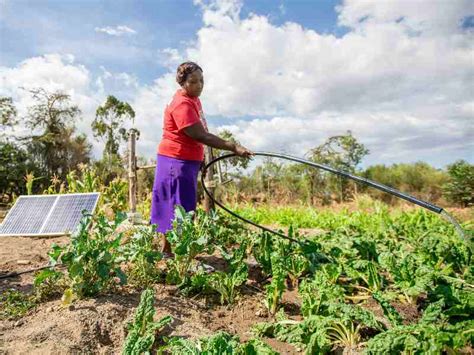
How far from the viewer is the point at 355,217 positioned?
22.6 ft

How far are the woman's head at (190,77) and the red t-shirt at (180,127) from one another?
0.06 meters

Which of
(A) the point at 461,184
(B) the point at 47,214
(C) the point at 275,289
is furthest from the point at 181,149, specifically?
(A) the point at 461,184

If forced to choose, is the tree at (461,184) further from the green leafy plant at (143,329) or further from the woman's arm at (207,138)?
the green leafy plant at (143,329)

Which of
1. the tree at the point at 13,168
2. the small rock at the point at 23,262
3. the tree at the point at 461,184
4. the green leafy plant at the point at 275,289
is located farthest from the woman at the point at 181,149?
the tree at the point at 13,168

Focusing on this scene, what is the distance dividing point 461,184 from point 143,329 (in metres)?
9.79

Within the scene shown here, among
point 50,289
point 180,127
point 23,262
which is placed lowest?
point 23,262

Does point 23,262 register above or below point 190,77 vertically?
below

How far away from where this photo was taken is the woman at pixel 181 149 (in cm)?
309

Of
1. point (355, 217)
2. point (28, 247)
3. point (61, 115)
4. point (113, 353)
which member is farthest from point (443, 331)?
point (61, 115)

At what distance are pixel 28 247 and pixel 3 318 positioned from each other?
2440 millimetres

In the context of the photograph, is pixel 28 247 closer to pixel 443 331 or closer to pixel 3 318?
pixel 3 318

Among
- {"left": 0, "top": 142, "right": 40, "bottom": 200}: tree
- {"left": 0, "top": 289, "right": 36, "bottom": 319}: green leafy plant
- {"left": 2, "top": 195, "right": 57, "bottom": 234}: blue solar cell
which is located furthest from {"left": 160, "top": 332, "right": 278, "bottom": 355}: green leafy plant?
{"left": 0, "top": 142, "right": 40, "bottom": 200}: tree

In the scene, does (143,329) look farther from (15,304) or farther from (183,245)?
(15,304)

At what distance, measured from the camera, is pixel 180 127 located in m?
3.09
